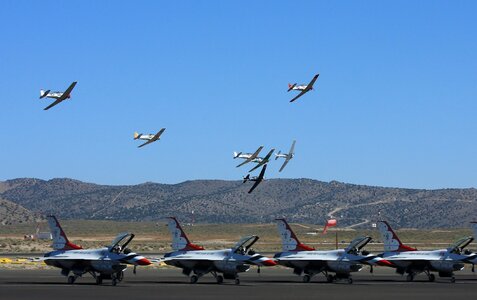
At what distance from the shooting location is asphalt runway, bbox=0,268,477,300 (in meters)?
50.4

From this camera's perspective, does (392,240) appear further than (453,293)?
Yes

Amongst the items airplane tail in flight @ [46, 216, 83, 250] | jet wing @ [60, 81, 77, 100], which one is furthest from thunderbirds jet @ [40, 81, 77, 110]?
airplane tail in flight @ [46, 216, 83, 250]

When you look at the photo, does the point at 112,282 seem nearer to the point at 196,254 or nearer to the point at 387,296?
the point at 196,254

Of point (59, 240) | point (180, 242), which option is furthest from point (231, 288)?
point (59, 240)

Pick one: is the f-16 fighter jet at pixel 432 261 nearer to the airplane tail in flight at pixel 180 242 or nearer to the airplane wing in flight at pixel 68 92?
the airplane tail in flight at pixel 180 242

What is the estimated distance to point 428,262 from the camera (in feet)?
219

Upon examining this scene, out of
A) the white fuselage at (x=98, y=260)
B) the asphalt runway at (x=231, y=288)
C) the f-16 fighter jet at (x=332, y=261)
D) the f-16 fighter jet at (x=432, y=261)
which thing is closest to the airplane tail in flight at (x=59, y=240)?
the white fuselage at (x=98, y=260)

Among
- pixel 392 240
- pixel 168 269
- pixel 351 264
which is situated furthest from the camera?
pixel 168 269

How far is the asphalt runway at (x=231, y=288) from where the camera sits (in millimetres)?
50406

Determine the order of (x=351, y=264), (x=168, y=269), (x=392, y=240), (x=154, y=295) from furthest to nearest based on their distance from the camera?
(x=168, y=269)
(x=392, y=240)
(x=351, y=264)
(x=154, y=295)

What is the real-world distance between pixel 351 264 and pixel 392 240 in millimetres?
6554

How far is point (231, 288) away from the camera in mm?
57094

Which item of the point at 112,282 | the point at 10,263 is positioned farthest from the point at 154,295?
the point at 10,263

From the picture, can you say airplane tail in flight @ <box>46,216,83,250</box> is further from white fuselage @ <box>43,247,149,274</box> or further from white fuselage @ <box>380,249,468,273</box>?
white fuselage @ <box>380,249,468,273</box>
